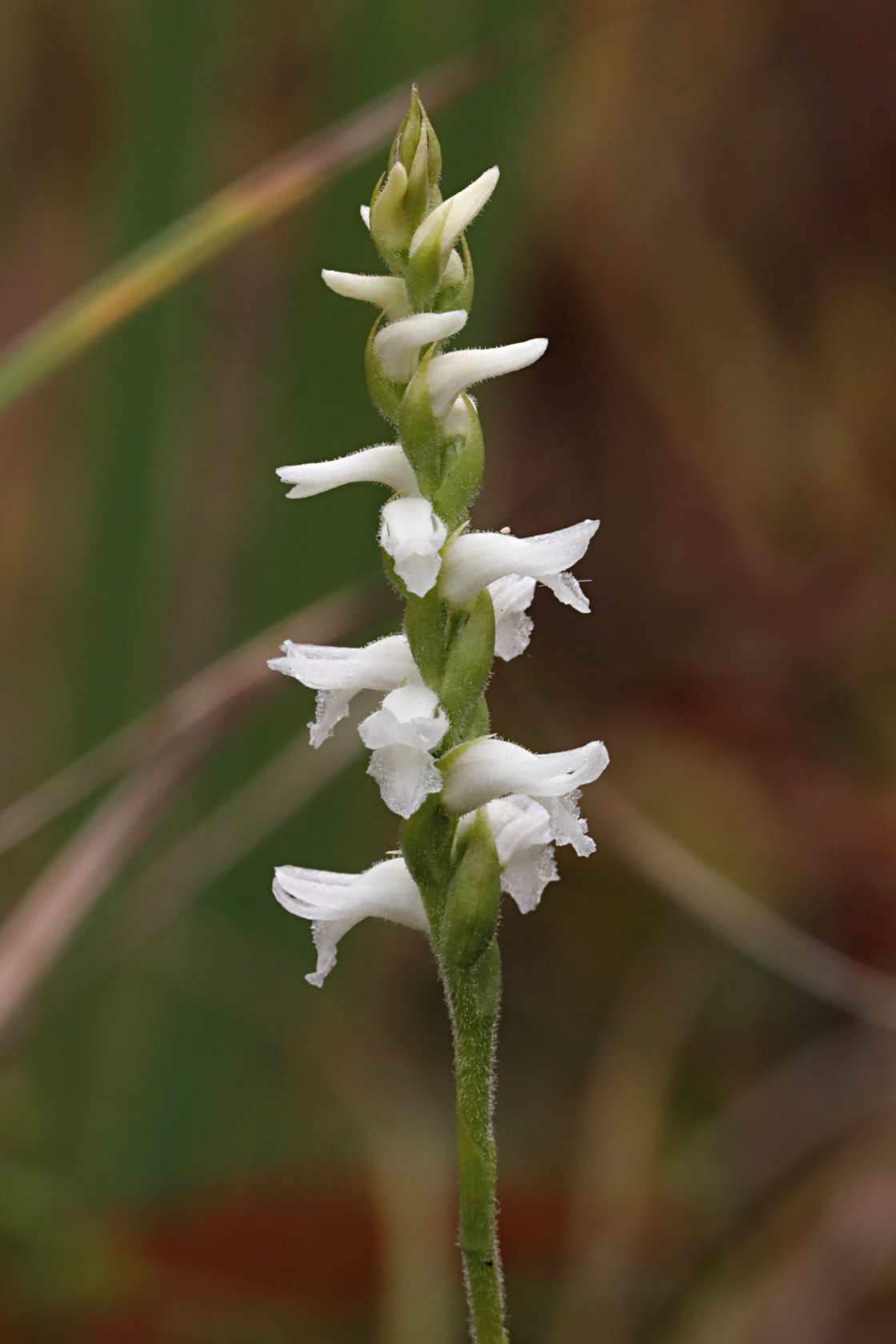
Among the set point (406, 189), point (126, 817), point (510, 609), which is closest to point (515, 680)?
point (126, 817)

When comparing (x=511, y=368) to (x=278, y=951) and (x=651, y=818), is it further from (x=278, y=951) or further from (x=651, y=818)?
(x=651, y=818)

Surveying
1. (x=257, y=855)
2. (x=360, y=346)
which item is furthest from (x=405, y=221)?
(x=257, y=855)

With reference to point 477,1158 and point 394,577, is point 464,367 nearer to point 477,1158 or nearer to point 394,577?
point 394,577

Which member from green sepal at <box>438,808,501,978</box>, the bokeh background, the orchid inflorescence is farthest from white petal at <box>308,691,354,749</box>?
the bokeh background

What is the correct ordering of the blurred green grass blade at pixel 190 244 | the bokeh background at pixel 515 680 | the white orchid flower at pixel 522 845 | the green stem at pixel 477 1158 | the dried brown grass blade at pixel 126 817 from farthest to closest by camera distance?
the bokeh background at pixel 515 680, the dried brown grass blade at pixel 126 817, the blurred green grass blade at pixel 190 244, the white orchid flower at pixel 522 845, the green stem at pixel 477 1158

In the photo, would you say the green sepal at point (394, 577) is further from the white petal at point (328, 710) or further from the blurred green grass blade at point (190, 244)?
the blurred green grass blade at point (190, 244)

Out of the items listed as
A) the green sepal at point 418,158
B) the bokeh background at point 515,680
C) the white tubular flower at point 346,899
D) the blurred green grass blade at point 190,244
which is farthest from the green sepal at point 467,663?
the bokeh background at point 515,680

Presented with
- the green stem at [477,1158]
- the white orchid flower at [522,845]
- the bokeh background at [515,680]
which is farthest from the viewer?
the bokeh background at [515,680]
